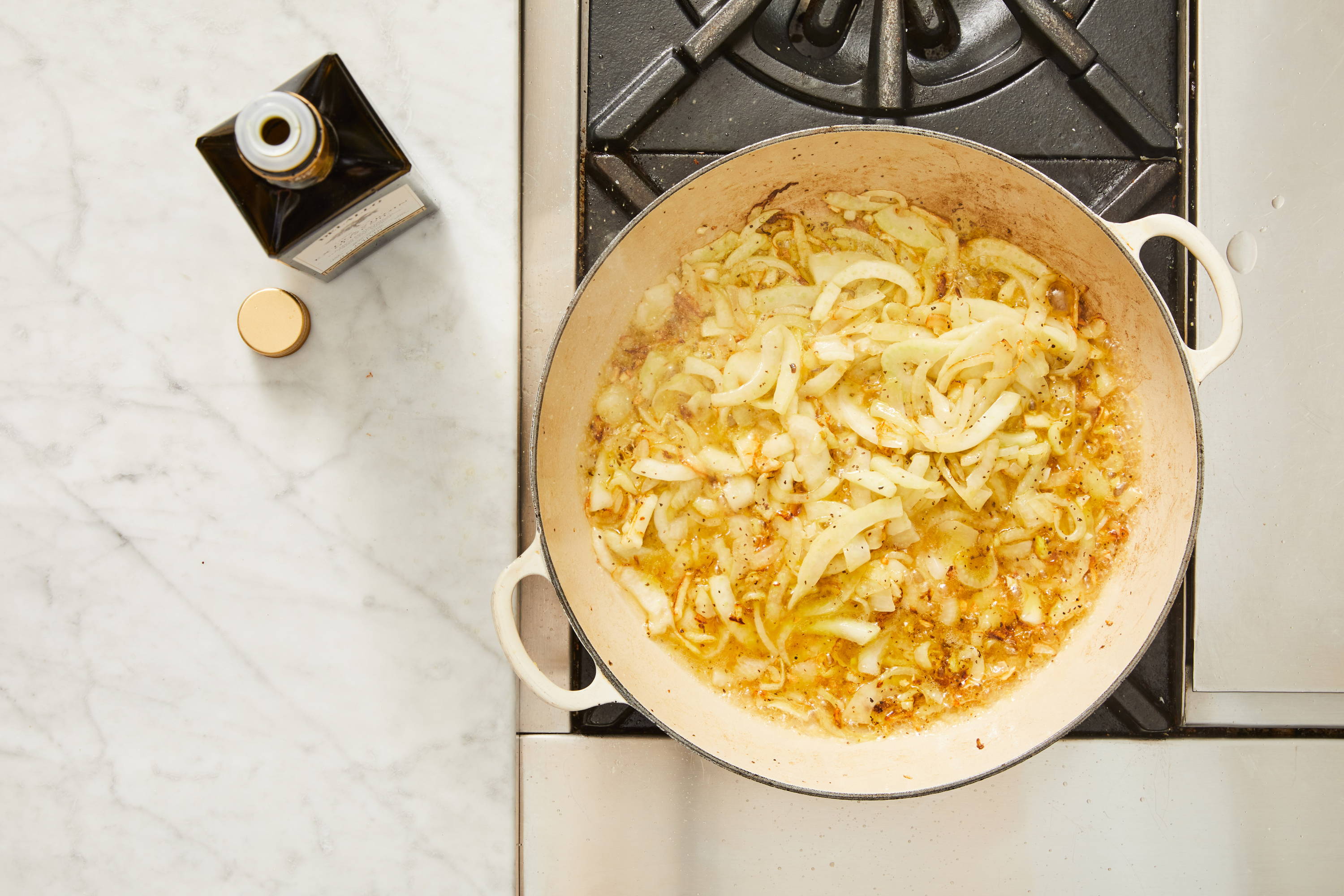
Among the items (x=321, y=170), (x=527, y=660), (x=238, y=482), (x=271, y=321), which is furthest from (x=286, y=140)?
(x=527, y=660)

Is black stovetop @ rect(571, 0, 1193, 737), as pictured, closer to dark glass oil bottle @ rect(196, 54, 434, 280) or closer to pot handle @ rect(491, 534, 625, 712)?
pot handle @ rect(491, 534, 625, 712)

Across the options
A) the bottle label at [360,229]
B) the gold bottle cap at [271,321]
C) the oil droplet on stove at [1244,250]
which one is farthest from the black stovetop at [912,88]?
the gold bottle cap at [271,321]

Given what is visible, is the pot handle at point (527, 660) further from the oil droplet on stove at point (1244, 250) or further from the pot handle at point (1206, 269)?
the oil droplet on stove at point (1244, 250)

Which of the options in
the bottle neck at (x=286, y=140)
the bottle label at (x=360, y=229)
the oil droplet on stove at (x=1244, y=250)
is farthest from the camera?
the oil droplet on stove at (x=1244, y=250)

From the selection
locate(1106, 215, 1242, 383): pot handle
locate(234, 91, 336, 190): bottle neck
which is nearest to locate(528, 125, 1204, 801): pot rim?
locate(1106, 215, 1242, 383): pot handle

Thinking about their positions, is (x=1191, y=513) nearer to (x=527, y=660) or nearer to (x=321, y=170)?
(x=527, y=660)
